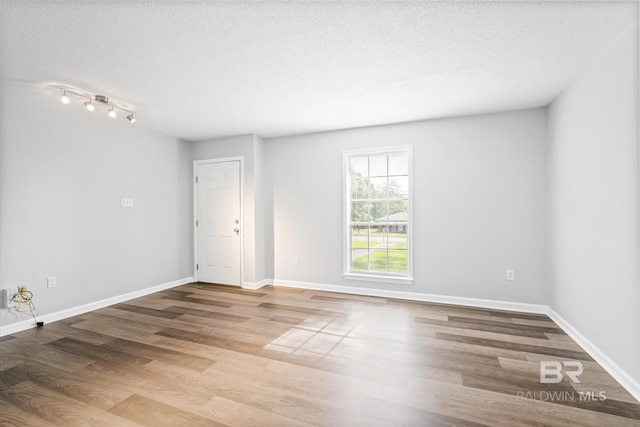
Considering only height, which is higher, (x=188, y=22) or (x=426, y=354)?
(x=188, y=22)

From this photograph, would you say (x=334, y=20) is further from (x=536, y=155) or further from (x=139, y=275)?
(x=139, y=275)

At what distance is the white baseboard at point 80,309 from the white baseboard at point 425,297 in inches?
71.7

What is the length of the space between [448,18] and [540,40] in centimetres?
83

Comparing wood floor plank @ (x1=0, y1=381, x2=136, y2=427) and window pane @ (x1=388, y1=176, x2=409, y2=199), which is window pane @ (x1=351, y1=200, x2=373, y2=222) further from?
wood floor plank @ (x1=0, y1=381, x2=136, y2=427)

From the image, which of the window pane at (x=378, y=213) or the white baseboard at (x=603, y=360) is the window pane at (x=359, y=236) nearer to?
the window pane at (x=378, y=213)

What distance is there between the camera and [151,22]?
78.8 inches

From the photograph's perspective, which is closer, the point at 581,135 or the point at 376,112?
the point at 581,135

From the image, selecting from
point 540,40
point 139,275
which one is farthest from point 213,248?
point 540,40

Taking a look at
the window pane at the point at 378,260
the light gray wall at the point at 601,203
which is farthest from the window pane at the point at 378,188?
the light gray wall at the point at 601,203

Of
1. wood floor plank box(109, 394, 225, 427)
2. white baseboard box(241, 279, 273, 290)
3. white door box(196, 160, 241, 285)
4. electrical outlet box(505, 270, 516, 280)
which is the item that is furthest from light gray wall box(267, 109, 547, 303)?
wood floor plank box(109, 394, 225, 427)

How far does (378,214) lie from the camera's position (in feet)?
14.6

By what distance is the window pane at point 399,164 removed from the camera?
4262 mm

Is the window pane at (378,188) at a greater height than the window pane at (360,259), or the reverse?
the window pane at (378,188)

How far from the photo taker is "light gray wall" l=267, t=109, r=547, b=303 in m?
3.64
